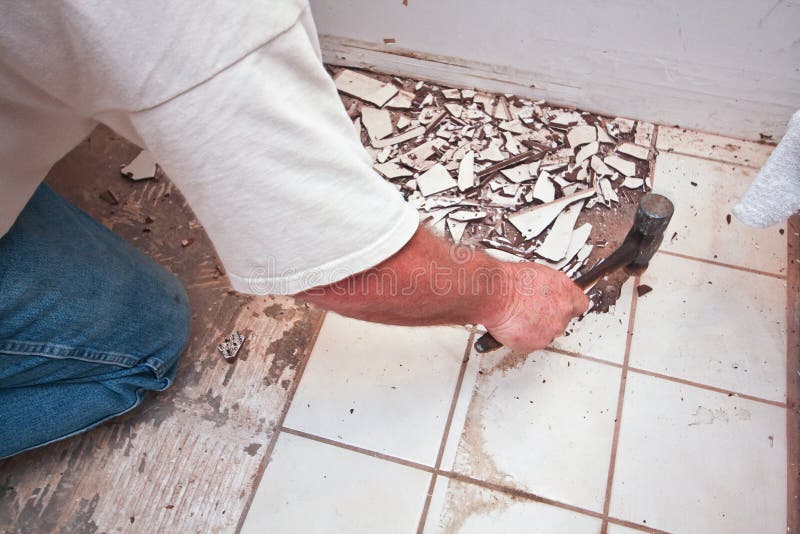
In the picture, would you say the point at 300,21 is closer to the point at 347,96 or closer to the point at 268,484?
the point at 268,484

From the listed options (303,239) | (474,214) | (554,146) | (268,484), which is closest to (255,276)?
(303,239)

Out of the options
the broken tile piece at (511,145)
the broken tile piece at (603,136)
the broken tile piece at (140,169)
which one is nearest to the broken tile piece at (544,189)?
the broken tile piece at (511,145)

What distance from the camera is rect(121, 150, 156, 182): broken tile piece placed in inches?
68.2

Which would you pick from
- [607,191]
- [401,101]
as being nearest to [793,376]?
[607,191]

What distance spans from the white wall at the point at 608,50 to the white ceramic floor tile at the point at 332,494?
1174 mm

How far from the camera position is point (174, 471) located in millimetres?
1318

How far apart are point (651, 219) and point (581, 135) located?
0.62 meters

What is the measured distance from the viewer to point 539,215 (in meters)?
1.61

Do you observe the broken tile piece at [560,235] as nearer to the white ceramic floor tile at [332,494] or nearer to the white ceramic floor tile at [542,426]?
the white ceramic floor tile at [542,426]

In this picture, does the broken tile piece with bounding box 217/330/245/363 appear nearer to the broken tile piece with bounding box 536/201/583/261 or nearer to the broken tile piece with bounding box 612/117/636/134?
the broken tile piece with bounding box 536/201/583/261

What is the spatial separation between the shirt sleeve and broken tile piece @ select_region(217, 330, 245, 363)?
0.75 m

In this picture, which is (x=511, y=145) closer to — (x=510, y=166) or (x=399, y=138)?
(x=510, y=166)

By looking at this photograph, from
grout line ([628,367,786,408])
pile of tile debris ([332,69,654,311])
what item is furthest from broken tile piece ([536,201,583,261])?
grout line ([628,367,786,408])

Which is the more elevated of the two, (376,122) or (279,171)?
(279,171)
